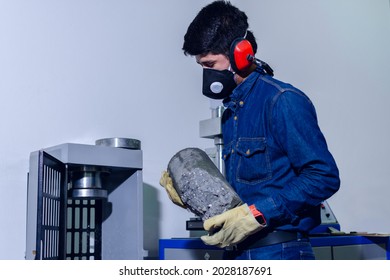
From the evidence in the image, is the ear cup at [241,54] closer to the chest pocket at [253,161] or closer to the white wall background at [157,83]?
the chest pocket at [253,161]

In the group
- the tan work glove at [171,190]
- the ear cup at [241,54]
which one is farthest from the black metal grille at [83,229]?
the ear cup at [241,54]

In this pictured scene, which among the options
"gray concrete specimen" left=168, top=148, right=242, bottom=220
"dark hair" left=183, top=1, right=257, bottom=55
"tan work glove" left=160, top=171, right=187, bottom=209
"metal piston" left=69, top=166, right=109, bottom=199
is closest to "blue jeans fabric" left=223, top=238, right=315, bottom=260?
"gray concrete specimen" left=168, top=148, right=242, bottom=220

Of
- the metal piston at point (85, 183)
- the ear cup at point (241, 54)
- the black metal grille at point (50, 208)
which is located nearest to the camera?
the ear cup at point (241, 54)

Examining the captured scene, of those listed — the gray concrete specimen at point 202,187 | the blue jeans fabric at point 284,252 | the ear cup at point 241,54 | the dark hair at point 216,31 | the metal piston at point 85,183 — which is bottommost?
the blue jeans fabric at point 284,252

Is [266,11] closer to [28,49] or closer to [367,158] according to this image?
[367,158]

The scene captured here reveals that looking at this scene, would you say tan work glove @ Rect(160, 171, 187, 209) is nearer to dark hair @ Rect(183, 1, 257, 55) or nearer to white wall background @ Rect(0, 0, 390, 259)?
dark hair @ Rect(183, 1, 257, 55)

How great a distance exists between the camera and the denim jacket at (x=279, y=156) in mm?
1163

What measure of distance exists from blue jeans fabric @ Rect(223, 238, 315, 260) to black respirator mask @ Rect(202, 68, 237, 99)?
16.9 inches

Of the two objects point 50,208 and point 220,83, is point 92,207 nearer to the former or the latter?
point 50,208

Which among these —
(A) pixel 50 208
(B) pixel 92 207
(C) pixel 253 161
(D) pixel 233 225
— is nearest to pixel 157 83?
(B) pixel 92 207

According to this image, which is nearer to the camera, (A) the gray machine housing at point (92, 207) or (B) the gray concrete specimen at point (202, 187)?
(B) the gray concrete specimen at point (202, 187)

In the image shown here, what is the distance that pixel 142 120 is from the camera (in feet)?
7.80

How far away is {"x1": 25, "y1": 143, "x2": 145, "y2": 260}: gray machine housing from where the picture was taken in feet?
5.04
